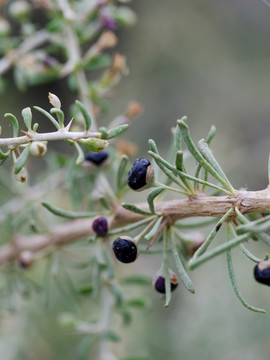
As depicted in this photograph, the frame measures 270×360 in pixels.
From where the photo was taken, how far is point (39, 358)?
7.82ft

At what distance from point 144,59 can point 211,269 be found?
203cm

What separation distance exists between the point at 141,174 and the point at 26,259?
717mm

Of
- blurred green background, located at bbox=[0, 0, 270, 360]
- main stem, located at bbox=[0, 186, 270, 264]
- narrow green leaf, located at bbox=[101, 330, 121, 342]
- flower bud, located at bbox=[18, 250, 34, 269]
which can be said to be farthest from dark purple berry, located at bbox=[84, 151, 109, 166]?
blurred green background, located at bbox=[0, 0, 270, 360]

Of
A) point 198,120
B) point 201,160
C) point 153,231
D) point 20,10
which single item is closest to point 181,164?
point 201,160

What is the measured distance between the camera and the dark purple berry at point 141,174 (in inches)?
36.4

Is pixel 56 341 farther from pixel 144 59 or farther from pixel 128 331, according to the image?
pixel 144 59

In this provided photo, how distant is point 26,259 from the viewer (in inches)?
57.8

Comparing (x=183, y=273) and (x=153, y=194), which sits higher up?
(x=153, y=194)

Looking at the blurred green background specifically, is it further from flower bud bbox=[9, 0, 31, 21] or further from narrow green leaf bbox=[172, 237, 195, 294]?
flower bud bbox=[9, 0, 31, 21]

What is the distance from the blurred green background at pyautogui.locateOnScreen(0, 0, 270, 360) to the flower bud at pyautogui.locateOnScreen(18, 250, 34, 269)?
0.91 metres

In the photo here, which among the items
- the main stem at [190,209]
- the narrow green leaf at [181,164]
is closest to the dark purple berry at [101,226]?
the main stem at [190,209]

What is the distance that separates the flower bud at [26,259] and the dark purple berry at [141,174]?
681 millimetres

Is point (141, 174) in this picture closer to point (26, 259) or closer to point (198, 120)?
point (26, 259)

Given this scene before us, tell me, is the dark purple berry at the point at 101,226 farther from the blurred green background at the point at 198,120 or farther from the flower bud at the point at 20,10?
the flower bud at the point at 20,10
